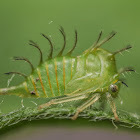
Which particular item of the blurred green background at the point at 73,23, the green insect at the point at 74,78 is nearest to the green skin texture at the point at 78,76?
the green insect at the point at 74,78

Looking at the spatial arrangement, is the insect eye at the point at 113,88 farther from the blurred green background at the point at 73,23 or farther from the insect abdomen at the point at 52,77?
the blurred green background at the point at 73,23

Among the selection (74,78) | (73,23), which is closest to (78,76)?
(74,78)

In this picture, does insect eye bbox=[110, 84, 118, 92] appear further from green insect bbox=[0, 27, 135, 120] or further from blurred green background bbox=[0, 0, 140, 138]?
blurred green background bbox=[0, 0, 140, 138]

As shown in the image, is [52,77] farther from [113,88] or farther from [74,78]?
[113,88]

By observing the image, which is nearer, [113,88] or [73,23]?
[113,88]

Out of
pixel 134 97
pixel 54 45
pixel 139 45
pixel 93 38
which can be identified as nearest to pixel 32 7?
pixel 93 38

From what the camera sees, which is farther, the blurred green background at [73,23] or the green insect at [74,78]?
the blurred green background at [73,23]
